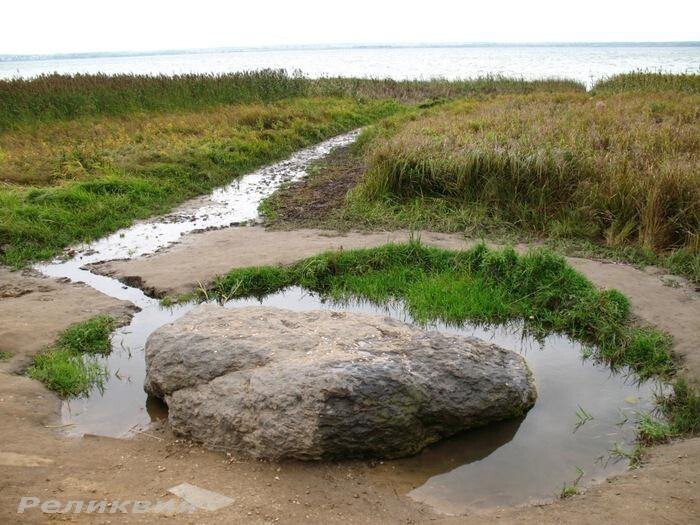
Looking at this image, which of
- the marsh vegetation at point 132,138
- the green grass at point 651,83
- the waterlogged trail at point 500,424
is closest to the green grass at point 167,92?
the marsh vegetation at point 132,138

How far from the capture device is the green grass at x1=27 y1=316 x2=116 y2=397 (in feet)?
16.8

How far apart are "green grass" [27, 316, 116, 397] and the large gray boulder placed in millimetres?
657

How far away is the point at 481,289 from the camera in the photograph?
6.95 metres

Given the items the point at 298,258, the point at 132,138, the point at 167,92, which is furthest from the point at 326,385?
the point at 167,92

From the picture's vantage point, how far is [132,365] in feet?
18.4

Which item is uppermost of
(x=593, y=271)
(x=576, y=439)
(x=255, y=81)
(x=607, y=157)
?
(x=255, y=81)

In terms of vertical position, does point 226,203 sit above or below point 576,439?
above

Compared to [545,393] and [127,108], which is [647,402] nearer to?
[545,393]

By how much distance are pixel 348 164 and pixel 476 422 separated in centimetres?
1034

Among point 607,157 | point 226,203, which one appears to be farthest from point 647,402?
point 226,203

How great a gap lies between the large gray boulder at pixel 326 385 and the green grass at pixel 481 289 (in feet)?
4.53

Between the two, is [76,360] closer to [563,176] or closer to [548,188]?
[548,188]

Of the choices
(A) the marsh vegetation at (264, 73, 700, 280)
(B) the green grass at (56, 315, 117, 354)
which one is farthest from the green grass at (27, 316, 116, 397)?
(A) the marsh vegetation at (264, 73, 700, 280)

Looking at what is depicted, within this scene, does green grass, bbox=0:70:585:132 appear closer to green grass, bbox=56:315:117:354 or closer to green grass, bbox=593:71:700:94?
green grass, bbox=593:71:700:94
